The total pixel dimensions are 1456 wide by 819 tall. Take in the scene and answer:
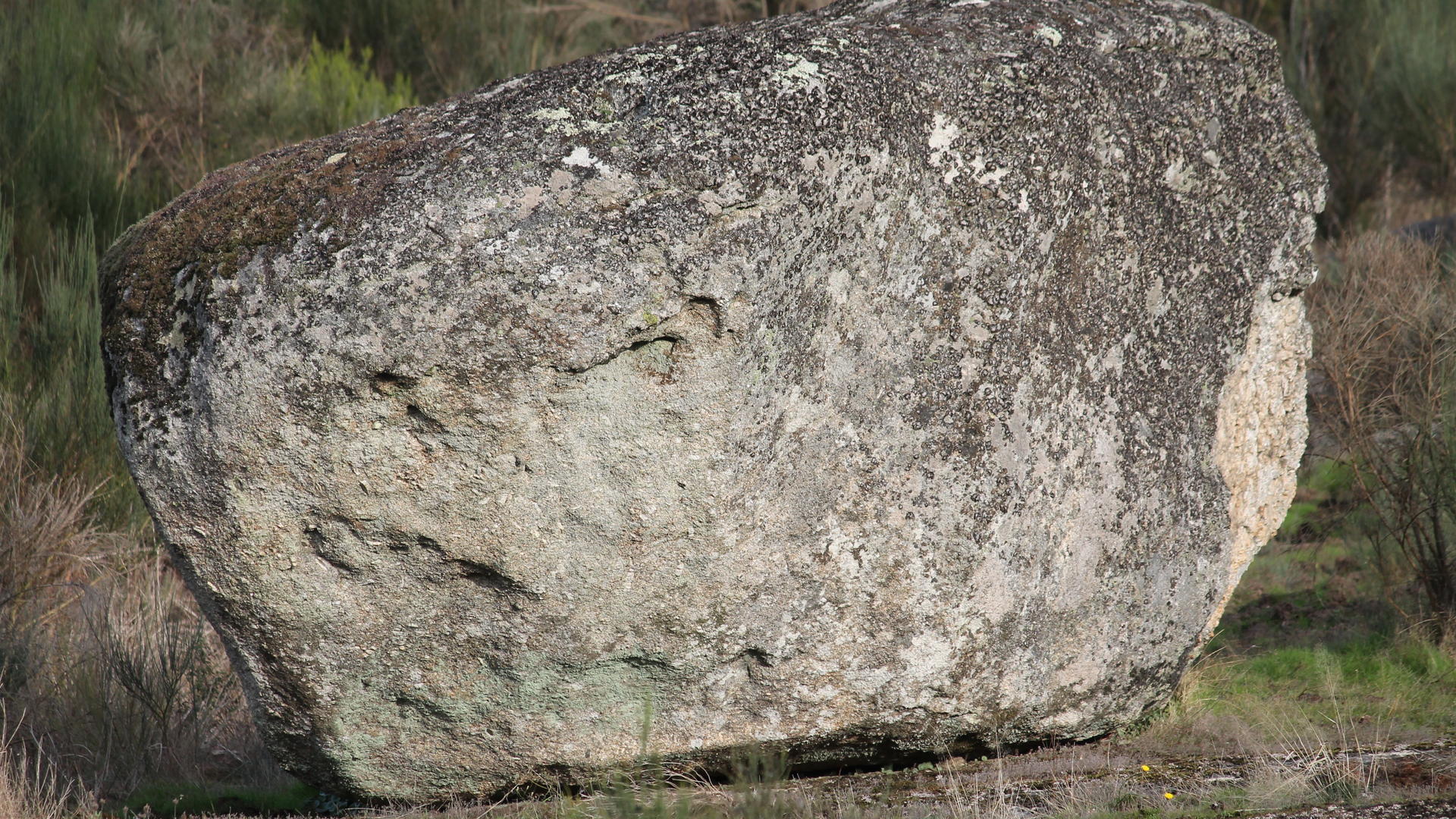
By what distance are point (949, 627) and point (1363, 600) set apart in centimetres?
300

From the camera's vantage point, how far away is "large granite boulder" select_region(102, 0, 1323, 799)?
7.78 ft

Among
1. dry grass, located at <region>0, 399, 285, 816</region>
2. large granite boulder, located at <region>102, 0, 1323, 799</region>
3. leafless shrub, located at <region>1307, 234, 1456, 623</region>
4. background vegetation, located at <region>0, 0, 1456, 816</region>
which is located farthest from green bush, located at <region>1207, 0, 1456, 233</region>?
dry grass, located at <region>0, 399, 285, 816</region>

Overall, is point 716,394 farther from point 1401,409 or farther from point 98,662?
point 1401,409

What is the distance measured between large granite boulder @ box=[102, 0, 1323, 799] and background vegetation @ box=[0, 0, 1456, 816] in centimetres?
35

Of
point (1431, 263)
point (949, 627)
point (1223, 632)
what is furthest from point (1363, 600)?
point (949, 627)

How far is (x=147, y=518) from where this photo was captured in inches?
218

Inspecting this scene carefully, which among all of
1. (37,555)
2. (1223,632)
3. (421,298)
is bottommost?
(1223,632)

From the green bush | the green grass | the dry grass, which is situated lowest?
the green grass

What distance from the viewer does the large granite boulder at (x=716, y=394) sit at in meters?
2.37

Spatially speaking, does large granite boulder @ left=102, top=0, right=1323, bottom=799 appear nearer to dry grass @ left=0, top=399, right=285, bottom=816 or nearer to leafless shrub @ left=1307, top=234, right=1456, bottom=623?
dry grass @ left=0, top=399, right=285, bottom=816

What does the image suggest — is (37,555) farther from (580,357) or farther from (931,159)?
(931,159)

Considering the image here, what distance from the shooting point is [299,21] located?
8.51 metres

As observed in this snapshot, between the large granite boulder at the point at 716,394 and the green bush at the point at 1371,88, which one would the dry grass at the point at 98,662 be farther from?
the green bush at the point at 1371,88

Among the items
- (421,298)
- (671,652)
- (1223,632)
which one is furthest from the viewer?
(1223,632)
